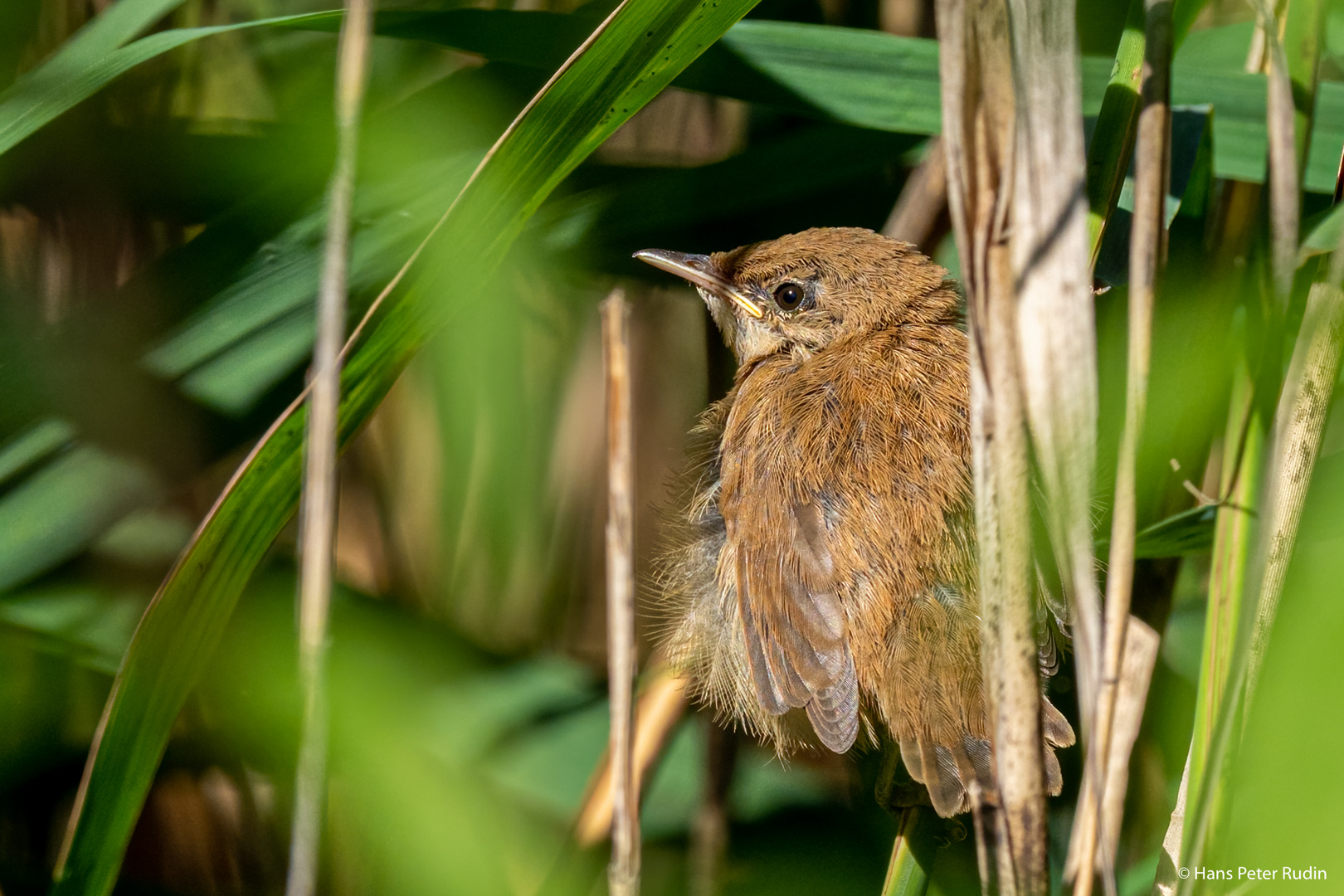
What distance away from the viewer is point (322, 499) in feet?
3.60

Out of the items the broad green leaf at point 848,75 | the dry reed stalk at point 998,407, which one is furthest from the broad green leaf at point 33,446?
the dry reed stalk at point 998,407

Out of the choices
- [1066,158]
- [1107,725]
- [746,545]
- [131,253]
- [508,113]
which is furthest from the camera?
[131,253]

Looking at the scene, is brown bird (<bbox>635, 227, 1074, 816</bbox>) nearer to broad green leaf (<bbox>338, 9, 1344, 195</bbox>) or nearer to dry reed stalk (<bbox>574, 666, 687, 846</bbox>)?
dry reed stalk (<bbox>574, 666, 687, 846</bbox>)

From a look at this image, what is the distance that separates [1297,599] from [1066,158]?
745 millimetres

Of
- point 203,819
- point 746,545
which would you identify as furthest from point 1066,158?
point 203,819

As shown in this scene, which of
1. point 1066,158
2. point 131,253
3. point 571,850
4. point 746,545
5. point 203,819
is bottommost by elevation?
point 203,819

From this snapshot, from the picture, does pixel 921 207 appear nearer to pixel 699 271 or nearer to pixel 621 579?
pixel 699 271

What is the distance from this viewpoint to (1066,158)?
108 cm

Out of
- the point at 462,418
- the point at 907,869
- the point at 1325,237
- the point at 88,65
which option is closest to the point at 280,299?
the point at 88,65

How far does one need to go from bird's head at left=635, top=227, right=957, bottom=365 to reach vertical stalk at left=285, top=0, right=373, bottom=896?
1.06 meters

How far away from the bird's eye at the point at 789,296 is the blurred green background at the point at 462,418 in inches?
8.0

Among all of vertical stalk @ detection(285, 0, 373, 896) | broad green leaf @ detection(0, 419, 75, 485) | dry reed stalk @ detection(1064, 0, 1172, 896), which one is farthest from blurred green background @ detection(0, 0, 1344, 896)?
vertical stalk @ detection(285, 0, 373, 896)

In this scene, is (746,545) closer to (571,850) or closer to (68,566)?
(571,850)

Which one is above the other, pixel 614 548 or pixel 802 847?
pixel 614 548
